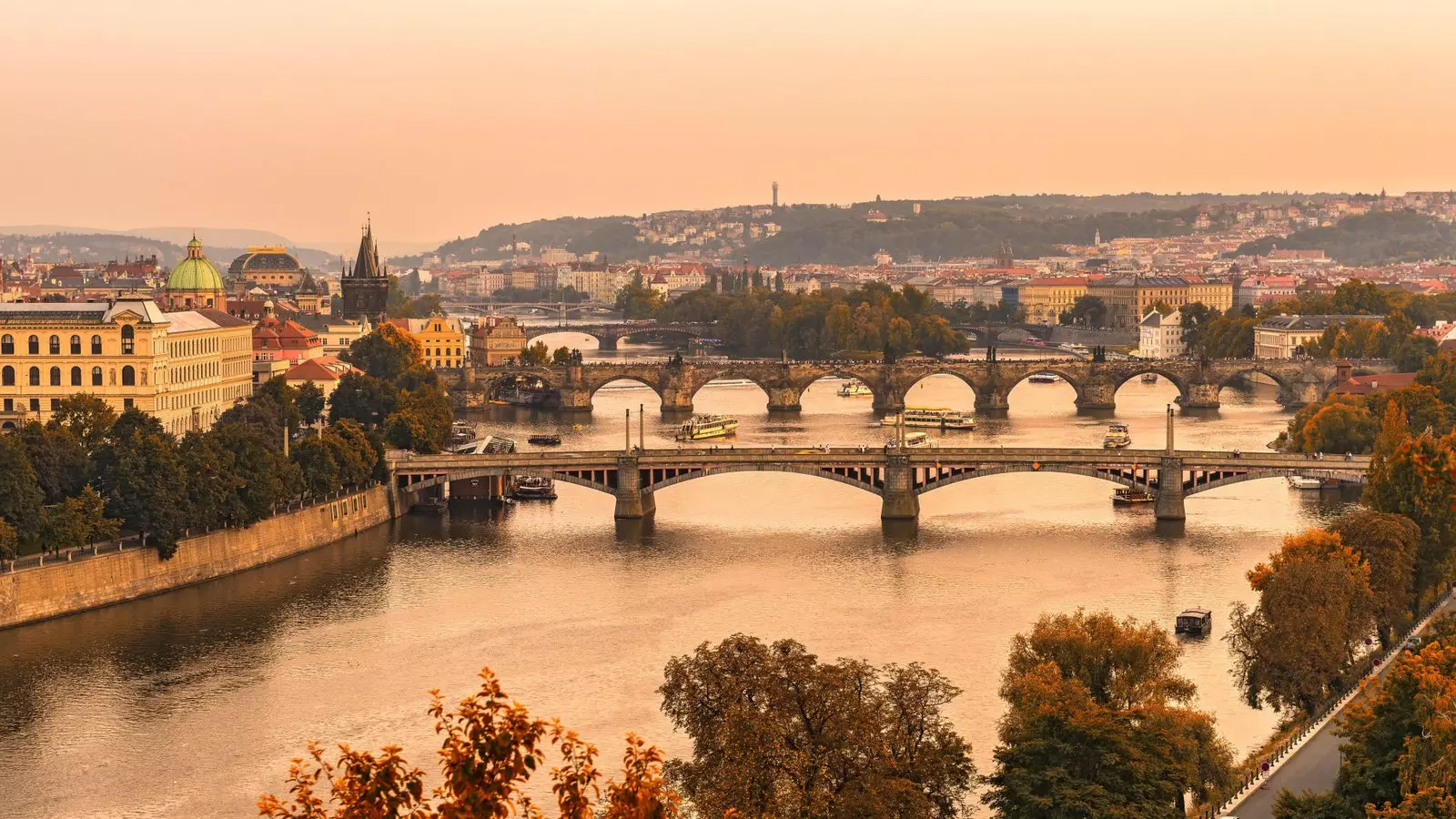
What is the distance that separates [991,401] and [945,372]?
8.55 feet

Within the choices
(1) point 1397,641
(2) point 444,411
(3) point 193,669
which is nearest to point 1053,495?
(2) point 444,411

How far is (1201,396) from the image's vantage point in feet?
245

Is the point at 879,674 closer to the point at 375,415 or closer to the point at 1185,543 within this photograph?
the point at 1185,543

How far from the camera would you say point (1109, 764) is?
21094mm

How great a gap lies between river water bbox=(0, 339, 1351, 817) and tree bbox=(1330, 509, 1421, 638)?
2.40 metres

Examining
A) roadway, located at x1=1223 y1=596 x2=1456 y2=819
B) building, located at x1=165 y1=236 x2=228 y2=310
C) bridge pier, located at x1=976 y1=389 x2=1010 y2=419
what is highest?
building, located at x1=165 y1=236 x2=228 y2=310

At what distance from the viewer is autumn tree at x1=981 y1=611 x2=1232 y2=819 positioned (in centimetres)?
2089

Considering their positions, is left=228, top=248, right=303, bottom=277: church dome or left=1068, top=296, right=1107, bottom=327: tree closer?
left=1068, top=296, right=1107, bottom=327: tree

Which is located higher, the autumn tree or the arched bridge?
the arched bridge

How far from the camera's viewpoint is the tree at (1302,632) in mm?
27203

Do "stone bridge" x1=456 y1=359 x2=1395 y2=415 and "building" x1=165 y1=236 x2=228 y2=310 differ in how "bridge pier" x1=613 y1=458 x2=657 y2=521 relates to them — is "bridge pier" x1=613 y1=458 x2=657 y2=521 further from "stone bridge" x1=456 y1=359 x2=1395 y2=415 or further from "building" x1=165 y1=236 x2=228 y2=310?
"stone bridge" x1=456 y1=359 x2=1395 y2=415

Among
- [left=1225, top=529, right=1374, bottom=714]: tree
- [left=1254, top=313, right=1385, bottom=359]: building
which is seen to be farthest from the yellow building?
[left=1225, top=529, right=1374, bottom=714]: tree

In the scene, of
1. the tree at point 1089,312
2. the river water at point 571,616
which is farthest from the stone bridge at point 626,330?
the river water at point 571,616

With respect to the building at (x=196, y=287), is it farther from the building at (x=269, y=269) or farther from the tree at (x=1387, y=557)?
the building at (x=269, y=269)
